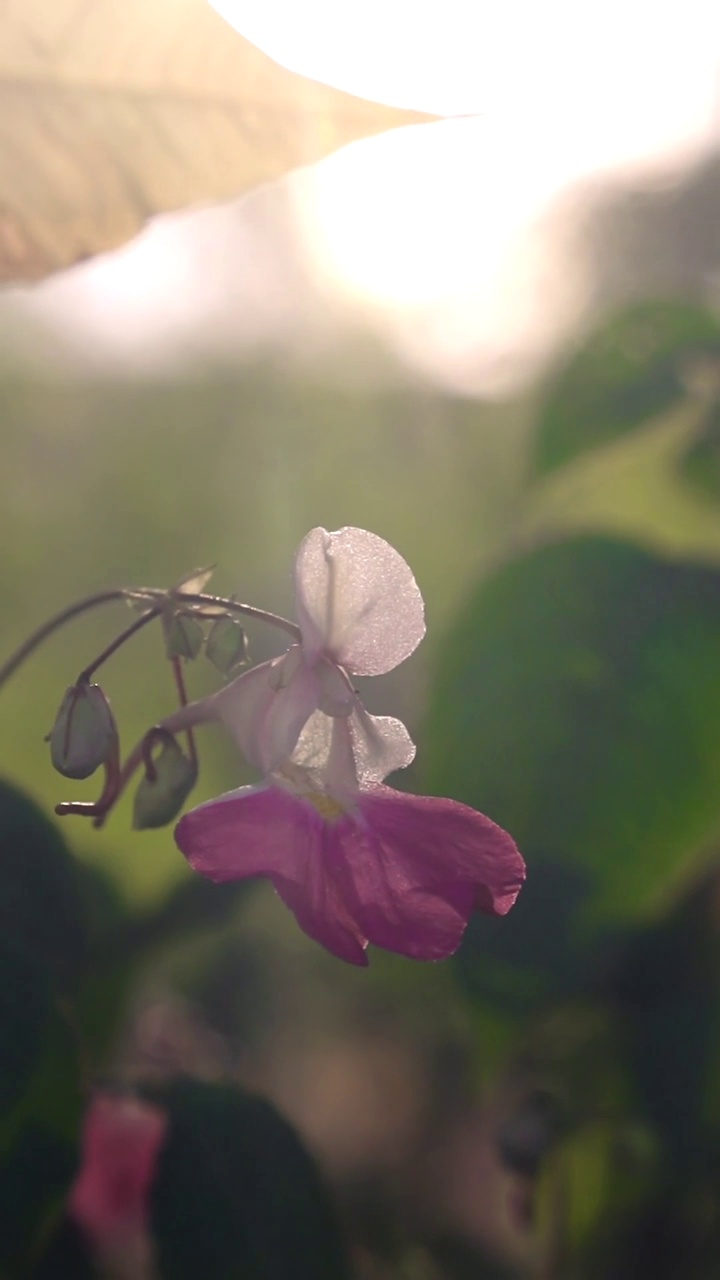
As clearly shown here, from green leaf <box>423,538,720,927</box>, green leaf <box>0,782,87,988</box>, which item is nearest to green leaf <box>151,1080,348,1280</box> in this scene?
green leaf <box>0,782,87,988</box>

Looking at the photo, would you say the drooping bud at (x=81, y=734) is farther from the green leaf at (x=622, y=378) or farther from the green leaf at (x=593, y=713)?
the green leaf at (x=622, y=378)

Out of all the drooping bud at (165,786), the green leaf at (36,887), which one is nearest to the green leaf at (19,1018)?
the green leaf at (36,887)

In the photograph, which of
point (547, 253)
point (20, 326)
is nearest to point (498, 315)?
point (547, 253)

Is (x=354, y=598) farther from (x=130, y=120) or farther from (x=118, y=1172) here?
(x=118, y=1172)

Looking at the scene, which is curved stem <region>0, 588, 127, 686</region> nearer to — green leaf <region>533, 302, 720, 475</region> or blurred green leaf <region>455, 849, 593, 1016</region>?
blurred green leaf <region>455, 849, 593, 1016</region>

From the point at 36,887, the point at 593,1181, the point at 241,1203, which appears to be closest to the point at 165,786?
the point at 36,887

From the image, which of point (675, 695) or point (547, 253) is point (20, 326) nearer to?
point (547, 253)

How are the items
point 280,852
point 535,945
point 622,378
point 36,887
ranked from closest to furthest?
point 280,852, point 36,887, point 535,945, point 622,378
